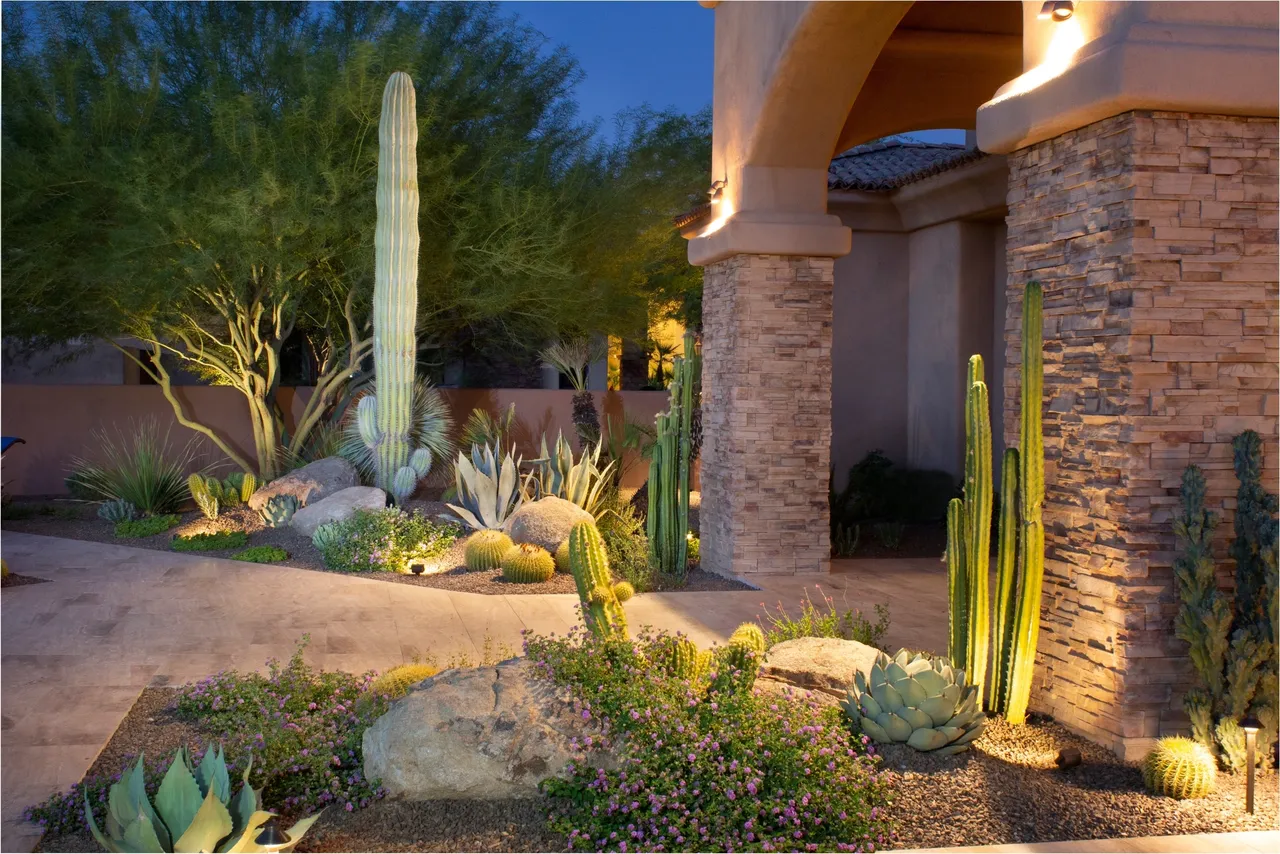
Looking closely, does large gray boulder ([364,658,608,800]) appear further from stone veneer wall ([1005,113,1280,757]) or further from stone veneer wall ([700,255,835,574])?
stone veneer wall ([700,255,835,574])

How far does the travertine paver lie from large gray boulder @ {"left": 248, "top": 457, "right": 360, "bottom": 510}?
197cm

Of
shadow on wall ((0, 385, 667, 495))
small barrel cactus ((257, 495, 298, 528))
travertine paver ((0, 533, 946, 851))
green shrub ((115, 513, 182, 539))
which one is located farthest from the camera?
shadow on wall ((0, 385, 667, 495))

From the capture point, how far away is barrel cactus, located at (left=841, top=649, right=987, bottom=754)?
197 inches

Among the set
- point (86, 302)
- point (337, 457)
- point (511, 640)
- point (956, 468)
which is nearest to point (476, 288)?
point (337, 457)

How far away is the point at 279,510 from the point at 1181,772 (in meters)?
10.1

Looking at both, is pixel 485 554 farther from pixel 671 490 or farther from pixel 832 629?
pixel 832 629

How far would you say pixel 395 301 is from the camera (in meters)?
13.5

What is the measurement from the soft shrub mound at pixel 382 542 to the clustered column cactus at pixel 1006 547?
6218 mm

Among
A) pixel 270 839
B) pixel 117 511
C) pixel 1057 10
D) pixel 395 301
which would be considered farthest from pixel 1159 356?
pixel 117 511

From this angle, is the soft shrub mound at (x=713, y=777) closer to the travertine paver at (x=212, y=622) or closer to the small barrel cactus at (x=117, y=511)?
the travertine paver at (x=212, y=622)

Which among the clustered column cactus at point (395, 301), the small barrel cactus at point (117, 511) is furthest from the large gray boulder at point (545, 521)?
the small barrel cactus at point (117, 511)

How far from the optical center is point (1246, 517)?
5.02 metres

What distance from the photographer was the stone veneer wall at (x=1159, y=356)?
16.7 feet

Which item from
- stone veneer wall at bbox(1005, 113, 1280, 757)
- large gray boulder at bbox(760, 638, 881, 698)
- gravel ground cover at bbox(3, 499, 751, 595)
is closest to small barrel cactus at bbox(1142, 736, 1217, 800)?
stone veneer wall at bbox(1005, 113, 1280, 757)
